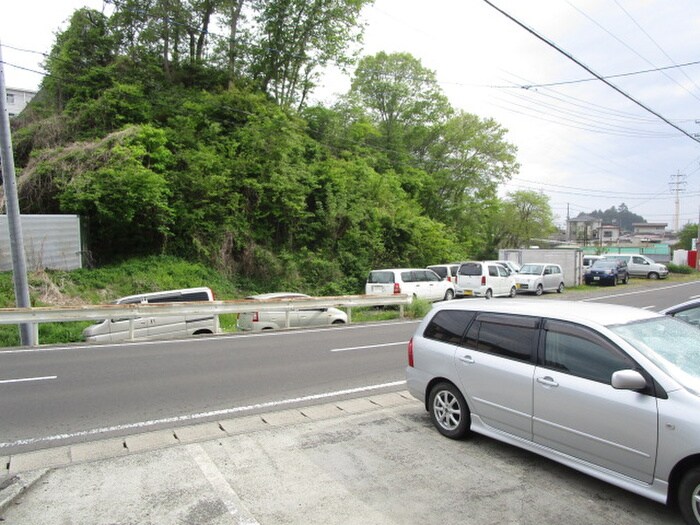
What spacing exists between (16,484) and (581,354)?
5.05 m

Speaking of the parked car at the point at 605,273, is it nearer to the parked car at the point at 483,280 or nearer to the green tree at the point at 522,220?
the parked car at the point at 483,280

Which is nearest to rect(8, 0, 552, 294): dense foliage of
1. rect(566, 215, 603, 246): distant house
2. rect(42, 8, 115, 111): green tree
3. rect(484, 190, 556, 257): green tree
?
rect(42, 8, 115, 111): green tree

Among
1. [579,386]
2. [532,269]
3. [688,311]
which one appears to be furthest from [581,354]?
[532,269]

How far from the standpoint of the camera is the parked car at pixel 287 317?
13.7 m

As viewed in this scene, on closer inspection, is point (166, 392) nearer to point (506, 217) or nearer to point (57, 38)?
point (57, 38)

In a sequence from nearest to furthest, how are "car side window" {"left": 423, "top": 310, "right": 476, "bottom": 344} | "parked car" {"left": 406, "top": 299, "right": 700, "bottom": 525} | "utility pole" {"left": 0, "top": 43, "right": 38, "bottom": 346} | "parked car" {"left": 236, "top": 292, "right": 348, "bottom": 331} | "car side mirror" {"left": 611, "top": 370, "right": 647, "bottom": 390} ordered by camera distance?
1. "parked car" {"left": 406, "top": 299, "right": 700, "bottom": 525}
2. "car side mirror" {"left": 611, "top": 370, "right": 647, "bottom": 390}
3. "car side window" {"left": 423, "top": 310, "right": 476, "bottom": 344}
4. "utility pole" {"left": 0, "top": 43, "right": 38, "bottom": 346}
5. "parked car" {"left": 236, "top": 292, "right": 348, "bottom": 331}

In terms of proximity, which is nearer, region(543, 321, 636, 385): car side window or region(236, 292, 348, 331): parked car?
region(543, 321, 636, 385): car side window

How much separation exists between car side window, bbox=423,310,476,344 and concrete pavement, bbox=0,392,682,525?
109 cm

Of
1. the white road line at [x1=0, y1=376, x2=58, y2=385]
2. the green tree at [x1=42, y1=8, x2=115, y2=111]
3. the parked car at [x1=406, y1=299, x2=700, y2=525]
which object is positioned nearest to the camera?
the parked car at [x1=406, y1=299, x2=700, y2=525]

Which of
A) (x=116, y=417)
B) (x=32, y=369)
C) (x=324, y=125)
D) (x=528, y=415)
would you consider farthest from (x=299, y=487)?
(x=324, y=125)

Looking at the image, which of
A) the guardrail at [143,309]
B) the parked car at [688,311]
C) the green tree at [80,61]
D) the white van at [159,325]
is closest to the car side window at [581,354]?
the parked car at [688,311]

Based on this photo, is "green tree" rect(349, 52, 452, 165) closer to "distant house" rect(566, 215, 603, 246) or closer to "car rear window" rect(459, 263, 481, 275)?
"car rear window" rect(459, 263, 481, 275)

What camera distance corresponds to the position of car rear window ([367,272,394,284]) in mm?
19250

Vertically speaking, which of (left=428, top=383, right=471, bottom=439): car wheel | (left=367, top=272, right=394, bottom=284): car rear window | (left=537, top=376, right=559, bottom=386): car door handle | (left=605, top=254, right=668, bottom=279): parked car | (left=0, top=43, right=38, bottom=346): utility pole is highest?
(left=0, top=43, right=38, bottom=346): utility pole
